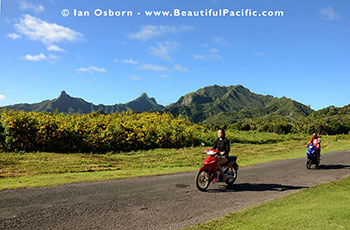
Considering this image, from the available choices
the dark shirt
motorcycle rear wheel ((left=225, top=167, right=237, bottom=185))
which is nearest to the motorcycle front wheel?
the dark shirt

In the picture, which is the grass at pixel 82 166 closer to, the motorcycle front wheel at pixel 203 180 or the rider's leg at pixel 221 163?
the motorcycle front wheel at pixel 203 180

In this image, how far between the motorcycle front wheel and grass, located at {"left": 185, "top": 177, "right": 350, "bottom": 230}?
2216 mm

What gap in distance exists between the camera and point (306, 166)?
45.6 feet

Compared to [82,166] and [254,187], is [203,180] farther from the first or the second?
[82,166]

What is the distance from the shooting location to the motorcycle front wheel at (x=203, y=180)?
844 centimetres

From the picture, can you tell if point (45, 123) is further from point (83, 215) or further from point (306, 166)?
point (306, 166)

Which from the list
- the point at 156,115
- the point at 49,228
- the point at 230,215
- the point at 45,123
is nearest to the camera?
the point at 49,228

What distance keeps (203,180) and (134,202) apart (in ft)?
8.97

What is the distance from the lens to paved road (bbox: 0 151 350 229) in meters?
5.49

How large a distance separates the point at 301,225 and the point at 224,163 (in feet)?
13.0

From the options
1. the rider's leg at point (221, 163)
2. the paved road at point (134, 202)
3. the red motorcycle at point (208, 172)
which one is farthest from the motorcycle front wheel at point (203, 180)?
the rider's leg at point (221, 163)

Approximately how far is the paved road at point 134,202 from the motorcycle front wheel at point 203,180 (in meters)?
0.24

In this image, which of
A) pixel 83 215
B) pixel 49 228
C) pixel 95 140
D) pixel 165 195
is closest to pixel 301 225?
pixel 165 195

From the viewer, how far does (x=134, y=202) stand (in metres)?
6.92
